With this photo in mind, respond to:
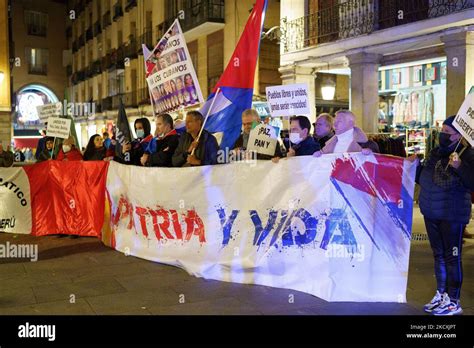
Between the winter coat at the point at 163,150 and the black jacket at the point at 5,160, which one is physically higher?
the winter coat at the point at 163,150

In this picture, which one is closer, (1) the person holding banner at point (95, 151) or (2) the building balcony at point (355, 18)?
(1) the person holding banner at point (95, 151)

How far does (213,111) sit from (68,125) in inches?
131

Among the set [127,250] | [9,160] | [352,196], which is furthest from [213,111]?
[9,160]

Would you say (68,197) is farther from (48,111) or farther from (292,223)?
(292,223)

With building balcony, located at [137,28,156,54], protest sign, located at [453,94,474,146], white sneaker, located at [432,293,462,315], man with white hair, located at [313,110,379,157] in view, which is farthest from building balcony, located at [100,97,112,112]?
protest sign, located at [453,94,474,146]

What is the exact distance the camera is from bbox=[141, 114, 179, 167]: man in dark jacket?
24.4ft

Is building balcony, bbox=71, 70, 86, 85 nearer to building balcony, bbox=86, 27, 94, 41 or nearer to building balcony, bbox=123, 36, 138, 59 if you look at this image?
building balcony, bbox=86, 27, 94, 41

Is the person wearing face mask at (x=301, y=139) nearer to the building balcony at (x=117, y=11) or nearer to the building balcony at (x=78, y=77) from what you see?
the building balcony at (x=117, y=11)

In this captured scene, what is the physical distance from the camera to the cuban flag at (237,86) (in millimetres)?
7137

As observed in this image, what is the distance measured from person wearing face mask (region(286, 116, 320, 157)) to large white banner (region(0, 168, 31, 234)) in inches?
219

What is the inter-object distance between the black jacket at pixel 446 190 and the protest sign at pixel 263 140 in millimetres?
2112

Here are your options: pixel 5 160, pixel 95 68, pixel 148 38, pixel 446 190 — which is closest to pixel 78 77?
pixel 95 68

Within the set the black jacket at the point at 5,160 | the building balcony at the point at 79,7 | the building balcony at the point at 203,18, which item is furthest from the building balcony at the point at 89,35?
the black jacket at the point at 5,160

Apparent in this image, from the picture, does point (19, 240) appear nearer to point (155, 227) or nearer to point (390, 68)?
point (155, 227)
